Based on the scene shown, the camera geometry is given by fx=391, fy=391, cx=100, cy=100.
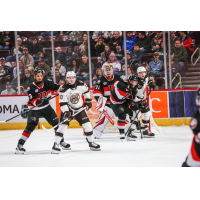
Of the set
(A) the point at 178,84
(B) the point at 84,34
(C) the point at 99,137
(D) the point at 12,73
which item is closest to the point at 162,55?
(A) the point at 178,84

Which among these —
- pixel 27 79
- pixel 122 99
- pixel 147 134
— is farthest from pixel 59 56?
pixel 147 134

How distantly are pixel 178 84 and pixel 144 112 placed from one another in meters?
1.80

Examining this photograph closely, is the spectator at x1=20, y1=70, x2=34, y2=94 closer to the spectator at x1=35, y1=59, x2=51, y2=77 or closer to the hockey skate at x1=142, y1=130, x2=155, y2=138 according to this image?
the spectator at x1=35, y1=59, x2=51, y2=77

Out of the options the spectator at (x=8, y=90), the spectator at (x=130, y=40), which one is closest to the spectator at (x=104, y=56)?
the spectator at (x=130, y=40)

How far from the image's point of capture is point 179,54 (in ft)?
24.6

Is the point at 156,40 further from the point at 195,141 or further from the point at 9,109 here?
the point at 195,141

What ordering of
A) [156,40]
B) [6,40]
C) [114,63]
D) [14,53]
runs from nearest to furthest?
[156,40]
[114,63]
[14,53]
[6,40]

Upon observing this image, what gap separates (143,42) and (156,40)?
29cm

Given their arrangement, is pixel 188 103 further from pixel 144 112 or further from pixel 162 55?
pixel 144 112

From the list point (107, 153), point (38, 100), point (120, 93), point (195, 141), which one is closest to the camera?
point (195, 141)

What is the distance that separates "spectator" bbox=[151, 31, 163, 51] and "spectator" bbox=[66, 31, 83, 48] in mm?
1489

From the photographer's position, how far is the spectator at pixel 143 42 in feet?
25.7

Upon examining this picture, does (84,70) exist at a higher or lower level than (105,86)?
higher

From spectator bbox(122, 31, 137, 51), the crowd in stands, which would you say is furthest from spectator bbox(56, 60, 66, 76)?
spectator bbox(122, 31, 137, 51)
